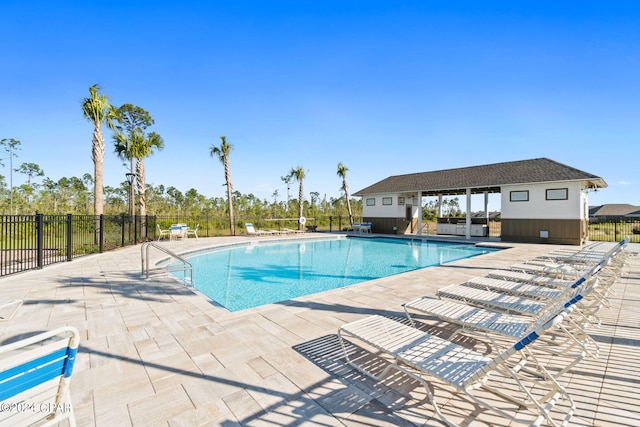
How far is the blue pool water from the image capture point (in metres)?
6.79

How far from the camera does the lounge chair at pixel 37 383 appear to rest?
121cm

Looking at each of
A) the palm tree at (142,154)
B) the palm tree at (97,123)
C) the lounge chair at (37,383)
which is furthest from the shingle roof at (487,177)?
the lounge chair at (37,383)

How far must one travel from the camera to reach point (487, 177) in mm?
17078

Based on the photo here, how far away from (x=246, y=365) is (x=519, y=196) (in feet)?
56.9

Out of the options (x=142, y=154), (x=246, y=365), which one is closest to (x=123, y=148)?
(x=142, y=154)

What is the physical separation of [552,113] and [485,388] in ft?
57.9

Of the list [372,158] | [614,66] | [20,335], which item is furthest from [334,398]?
[372,158]

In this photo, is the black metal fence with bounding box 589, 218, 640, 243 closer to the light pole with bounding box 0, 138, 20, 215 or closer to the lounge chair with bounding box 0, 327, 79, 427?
the lounge chair with bounding box 0, 327, 79, 427

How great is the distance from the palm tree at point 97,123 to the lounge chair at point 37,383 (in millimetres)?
13355

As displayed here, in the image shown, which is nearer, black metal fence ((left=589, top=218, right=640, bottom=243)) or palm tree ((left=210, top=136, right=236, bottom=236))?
black metal fence ((left=589, top=218, right=640, bottom=243))

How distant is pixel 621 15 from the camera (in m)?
9.23

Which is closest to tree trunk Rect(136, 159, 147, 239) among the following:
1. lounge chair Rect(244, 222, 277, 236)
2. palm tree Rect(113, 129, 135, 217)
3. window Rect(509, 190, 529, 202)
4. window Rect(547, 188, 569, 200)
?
palm tree Rect(113, 129, 135, 217)

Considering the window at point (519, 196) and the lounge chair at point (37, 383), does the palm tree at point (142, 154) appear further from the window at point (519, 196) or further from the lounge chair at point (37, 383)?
the window at point (519, 196)

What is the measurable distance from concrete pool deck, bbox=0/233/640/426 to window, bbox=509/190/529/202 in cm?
1156
